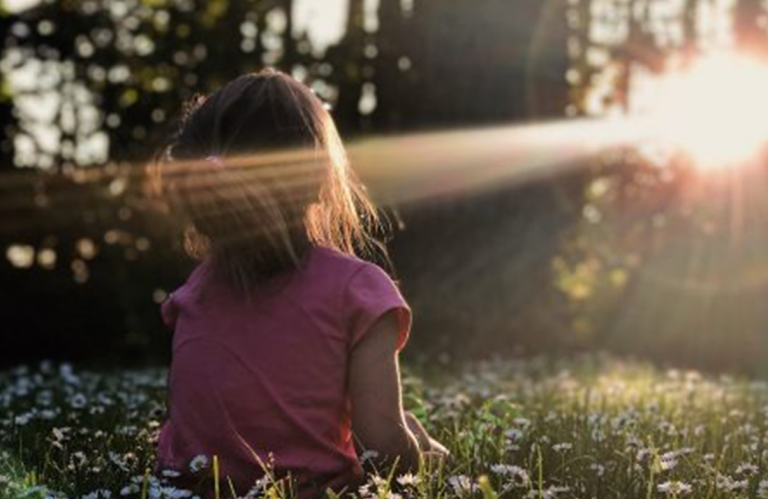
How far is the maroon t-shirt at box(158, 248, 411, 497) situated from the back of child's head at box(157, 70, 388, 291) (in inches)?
3.7

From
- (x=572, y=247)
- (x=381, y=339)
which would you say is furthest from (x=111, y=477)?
(x=572, y=247)

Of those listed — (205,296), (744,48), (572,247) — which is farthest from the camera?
(744,48)

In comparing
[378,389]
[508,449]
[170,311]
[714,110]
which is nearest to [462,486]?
[378,389]

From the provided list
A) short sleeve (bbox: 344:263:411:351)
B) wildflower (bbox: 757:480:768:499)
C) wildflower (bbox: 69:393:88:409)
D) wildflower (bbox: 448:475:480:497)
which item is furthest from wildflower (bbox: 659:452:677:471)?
wildflower (bbox: 69:393:88:409)

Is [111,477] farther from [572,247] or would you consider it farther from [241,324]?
[572,247]

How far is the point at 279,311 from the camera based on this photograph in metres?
3.32

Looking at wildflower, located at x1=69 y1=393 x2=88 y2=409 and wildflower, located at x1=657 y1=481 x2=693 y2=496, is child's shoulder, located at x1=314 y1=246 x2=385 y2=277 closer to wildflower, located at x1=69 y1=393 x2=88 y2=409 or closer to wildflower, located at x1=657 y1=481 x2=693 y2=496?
wildflower, located at x1=657 y1=481 x2=693 y2=496

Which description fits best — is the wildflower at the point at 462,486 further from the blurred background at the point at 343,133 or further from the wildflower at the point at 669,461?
the blurred background at the point at 343,133

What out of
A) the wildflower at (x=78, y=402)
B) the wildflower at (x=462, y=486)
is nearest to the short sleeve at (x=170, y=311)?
the wildflower at (x=462, y=486)

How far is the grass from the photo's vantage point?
3.30 m

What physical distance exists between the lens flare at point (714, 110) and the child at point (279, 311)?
1375cm

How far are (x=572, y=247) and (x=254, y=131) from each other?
41.3ft

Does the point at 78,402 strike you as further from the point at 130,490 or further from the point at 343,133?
the point at 343,133

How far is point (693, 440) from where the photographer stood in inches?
177
